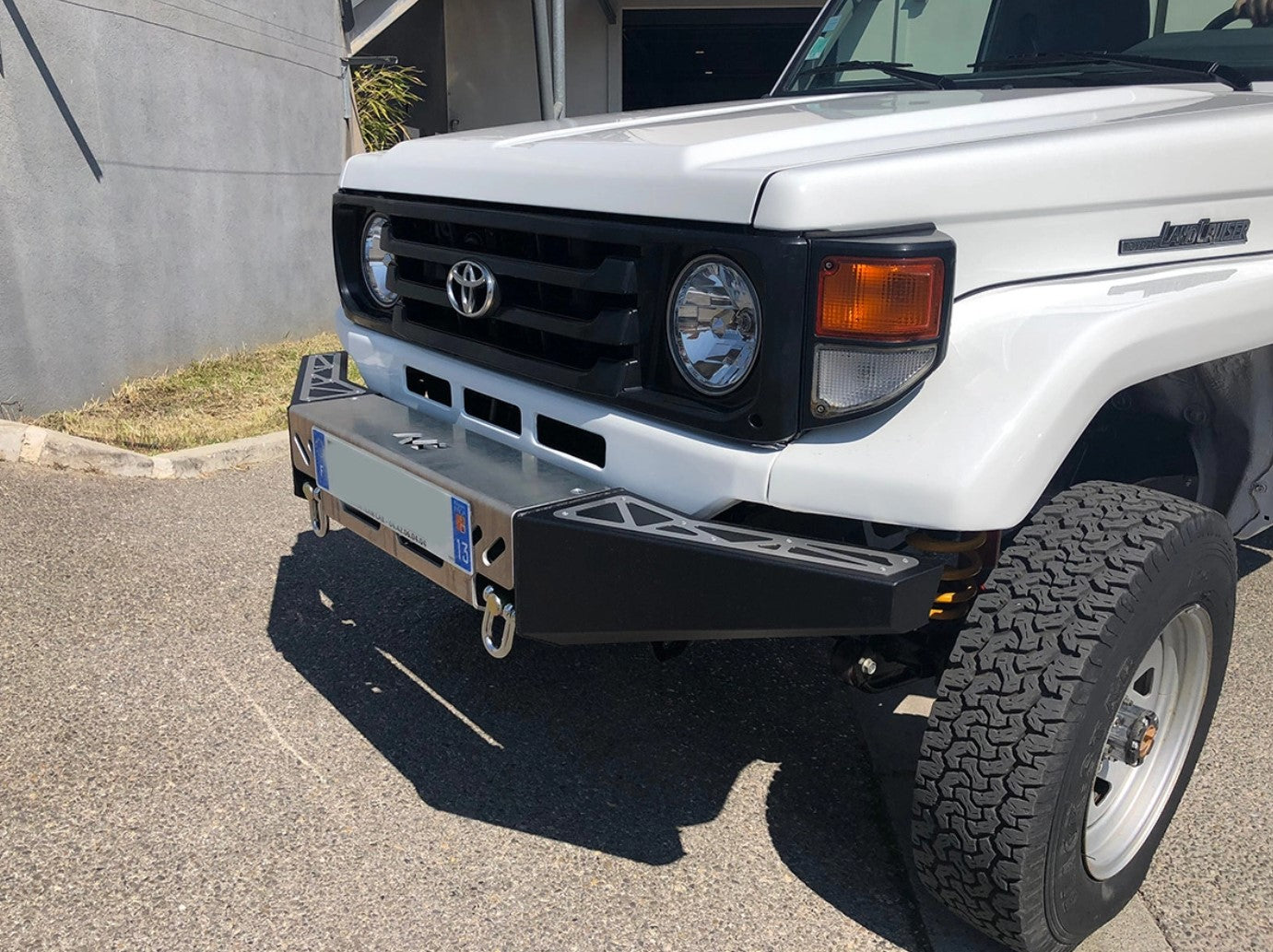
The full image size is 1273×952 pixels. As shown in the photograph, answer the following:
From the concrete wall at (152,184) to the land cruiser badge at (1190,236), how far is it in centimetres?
472

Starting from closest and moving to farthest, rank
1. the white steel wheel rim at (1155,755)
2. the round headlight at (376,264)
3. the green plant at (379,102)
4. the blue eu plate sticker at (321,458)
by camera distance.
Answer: the white steel wheel rim at (1155,755) < the blue eu plate sticker at (321,458) < the round headlight at (376,264) < the green plant at (379,102)

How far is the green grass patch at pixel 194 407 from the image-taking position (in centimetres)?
501

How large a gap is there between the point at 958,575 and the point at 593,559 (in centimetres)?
68

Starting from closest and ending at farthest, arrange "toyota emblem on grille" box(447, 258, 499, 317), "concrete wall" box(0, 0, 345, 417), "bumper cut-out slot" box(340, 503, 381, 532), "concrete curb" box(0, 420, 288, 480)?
1. "toyota emblem on grille" box(447, 258, 499, 317)
2. "bumper cut-out slot" box(340, 503, 381, 532)
3. "concrete curb" box(0, 420, 288, 480)
4. "concrete wall" box(0, 0, 345, 417)

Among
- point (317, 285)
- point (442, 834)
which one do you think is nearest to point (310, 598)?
point (442, 834)

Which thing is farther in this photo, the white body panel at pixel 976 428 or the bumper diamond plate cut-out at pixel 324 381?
the bumper diamond plate cut-out at pixel 324 381

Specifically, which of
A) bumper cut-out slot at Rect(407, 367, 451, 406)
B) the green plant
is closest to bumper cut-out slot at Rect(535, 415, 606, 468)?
bumper cut-out slot at Rect(407, 367, 451, 406)

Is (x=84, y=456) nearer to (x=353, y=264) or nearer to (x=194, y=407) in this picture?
(x=194, y=407)

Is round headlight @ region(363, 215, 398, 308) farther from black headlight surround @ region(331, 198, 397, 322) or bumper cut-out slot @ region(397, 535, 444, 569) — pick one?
bumper cut-out slot @ region(397, 535, 444, 569)

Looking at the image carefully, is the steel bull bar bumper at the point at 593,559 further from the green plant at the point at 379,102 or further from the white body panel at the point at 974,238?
the green plant at the point at 379,102

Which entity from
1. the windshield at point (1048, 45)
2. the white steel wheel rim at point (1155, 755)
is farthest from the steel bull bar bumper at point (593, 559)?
the windshield at point (1048, 45)

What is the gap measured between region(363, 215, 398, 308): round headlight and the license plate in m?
0.48

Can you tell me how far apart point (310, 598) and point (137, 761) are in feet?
3.34

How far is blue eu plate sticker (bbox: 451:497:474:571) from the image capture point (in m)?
2.09
